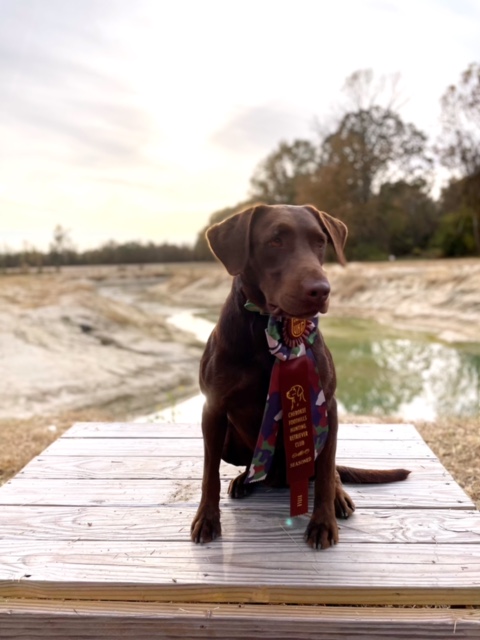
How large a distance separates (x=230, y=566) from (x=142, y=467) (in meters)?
1.03

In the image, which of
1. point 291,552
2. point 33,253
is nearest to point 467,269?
point 291,552

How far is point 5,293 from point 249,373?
1905 cm

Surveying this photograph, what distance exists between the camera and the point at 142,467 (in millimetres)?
2904

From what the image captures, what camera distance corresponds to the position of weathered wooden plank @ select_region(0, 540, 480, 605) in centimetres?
189

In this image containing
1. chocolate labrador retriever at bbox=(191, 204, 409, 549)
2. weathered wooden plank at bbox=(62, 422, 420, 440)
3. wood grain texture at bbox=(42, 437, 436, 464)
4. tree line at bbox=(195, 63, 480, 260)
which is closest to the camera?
chocolate labrador retriever at bbox=(191, 204, 409, 549)

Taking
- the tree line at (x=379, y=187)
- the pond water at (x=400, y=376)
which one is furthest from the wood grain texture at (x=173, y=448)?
the tree line at (x=379, y=187)

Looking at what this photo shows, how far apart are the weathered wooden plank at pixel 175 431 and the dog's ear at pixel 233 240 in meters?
1.63

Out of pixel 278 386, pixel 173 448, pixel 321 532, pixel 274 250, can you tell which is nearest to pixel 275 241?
pixel 274 250

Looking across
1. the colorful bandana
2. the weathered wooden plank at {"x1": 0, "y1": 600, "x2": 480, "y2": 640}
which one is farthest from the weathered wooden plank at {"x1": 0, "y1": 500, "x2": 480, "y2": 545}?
the weathered wooden plank at {"x1": 0, "y1": 600, "x2": 480, "y2": 640}

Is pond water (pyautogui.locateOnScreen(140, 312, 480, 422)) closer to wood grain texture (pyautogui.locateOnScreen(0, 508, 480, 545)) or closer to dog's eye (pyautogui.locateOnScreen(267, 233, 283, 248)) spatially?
wood grain texture (pyautogui.locateOnScreen(0, 508, 480, 545))

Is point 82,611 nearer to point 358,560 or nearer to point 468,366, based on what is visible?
point 358,560

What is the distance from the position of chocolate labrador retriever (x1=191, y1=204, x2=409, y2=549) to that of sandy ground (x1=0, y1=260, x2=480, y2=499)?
1642mm

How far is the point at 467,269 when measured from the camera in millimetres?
17859

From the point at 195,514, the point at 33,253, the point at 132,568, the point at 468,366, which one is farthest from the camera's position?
the point at 33,253
